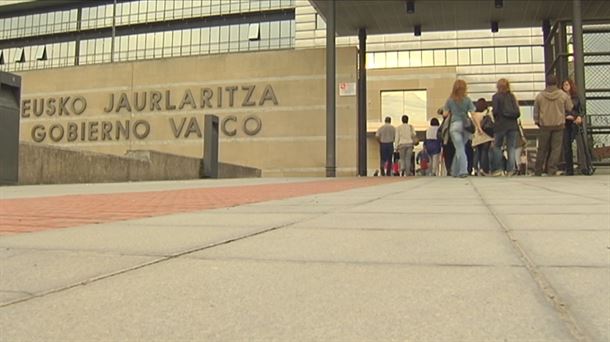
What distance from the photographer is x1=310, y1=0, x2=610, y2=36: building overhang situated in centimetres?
1786

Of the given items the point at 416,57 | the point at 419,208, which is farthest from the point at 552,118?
the point at 416,57

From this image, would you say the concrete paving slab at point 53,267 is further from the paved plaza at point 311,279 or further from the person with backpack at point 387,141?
the person with backpack at point 387,141

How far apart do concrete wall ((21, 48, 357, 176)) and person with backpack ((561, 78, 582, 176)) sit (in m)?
8.54

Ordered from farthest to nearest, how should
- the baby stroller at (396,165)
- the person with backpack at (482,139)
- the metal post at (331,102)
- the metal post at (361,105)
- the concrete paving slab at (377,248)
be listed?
the baby stroller at (396,165) < the metal post at (361,105) < the metal post at (331,102) < the person with backpack at (482,139) < the concrete paving slab at (377,248)

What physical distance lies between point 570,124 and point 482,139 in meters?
1.83

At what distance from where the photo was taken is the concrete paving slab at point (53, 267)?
215 centimetres

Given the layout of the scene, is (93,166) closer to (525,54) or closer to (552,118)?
(552,118)

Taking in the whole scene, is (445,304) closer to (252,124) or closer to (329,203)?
(329,203)

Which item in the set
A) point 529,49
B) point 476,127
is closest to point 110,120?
point 476,127

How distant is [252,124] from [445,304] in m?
20.1

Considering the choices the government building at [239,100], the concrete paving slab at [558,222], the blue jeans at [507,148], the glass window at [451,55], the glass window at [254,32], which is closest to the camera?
the concrete paving slab at [558,222]

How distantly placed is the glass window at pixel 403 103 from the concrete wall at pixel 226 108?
2624 centimetres

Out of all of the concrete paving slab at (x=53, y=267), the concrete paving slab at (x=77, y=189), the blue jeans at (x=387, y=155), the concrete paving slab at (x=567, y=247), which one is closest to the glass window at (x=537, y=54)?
the blue jeans at (x=387, y=155)

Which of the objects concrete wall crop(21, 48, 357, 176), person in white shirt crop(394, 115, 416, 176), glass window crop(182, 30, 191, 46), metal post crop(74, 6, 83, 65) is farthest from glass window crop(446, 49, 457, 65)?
person in white shirt crop(394, 115, 416, 176)
